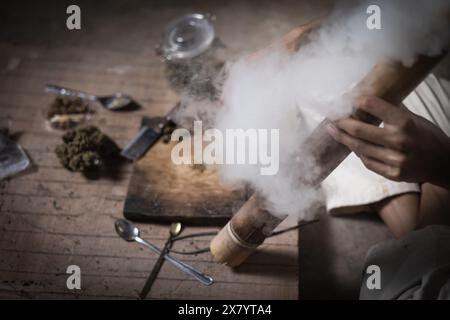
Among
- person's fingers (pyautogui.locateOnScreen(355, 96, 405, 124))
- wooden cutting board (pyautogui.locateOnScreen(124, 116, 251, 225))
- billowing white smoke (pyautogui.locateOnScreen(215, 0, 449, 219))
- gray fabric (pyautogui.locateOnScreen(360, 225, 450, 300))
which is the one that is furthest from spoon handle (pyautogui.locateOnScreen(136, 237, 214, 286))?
person's fingers (pyautogui.locateOnScreen(355, 96, 405, 124))

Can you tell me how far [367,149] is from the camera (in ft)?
4.05

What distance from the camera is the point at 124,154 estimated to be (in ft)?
6.23

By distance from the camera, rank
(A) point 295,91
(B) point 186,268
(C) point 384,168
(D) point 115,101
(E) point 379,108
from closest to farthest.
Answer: (E) point 379,108, (C) point 384,168, (B) point 186,268, (A) point 295,91, (D) point 115,101

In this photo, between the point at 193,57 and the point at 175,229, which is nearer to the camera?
the point at 175,229

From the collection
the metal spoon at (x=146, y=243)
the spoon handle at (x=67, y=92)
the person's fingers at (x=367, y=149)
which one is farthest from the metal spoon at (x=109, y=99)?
the person's fingers at (x=367, y=149)

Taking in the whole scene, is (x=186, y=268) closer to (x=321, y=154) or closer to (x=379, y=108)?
(x=321, y=154)

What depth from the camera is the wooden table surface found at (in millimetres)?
1586

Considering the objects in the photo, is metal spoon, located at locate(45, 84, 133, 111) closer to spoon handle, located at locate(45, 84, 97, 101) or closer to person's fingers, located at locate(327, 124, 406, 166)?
spoon handle, located at locate(45, 84, 97, 101)

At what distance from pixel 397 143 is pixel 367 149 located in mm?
80

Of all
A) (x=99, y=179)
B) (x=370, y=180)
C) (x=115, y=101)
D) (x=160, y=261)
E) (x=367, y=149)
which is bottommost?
(x=160, y=261)

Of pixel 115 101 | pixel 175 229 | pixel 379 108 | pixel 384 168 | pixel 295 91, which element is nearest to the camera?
pixel 379 108

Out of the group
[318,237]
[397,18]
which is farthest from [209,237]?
[397,18]

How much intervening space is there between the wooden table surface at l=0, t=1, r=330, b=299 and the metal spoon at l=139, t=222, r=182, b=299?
0.02 meters

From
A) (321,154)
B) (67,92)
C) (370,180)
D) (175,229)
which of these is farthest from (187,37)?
(321,154)
